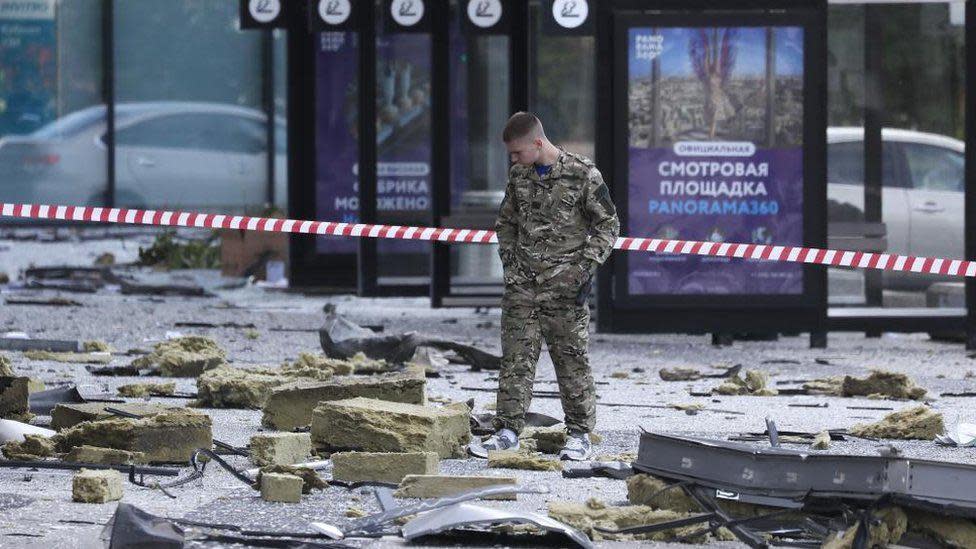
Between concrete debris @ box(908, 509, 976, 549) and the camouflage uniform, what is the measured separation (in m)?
2.51

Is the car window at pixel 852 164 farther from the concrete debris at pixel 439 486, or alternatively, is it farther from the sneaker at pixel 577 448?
the concrete debris at pixel 439 486

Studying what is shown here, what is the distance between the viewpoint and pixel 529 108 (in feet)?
55.3

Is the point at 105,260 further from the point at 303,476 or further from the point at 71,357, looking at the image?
the point at 303,476

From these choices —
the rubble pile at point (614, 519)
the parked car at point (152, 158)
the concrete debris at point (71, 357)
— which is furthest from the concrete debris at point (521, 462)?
the parked car at point (152, 158)

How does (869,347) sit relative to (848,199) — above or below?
below

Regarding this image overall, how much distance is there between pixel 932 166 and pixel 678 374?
12.2 ft

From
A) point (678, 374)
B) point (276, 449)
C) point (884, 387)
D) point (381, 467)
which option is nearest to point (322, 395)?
point (276, 449)

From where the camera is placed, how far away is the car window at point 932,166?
15766 millimetres

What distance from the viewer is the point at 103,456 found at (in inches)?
354

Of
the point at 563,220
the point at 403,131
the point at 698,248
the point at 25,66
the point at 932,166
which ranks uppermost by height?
the point at 25,66

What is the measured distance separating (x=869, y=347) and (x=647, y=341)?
1.63 m

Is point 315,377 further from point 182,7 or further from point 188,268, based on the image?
point 182,7

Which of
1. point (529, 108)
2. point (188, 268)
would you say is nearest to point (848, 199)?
point (529, 108)

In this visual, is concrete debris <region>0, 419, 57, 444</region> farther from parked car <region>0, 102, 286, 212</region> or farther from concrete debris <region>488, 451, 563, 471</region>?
parked car <region>0, 102, 286, 212</region>
